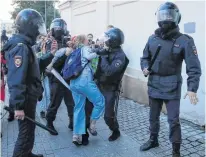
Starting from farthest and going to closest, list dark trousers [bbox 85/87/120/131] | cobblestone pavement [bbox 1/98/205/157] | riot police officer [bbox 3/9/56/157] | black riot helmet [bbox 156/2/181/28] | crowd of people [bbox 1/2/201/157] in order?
dark trousers [bbox 85/87/120/131], cobblestone pavement [bbox 1/98/205/157], black riot helmet [bbox 156/2/181/28], crowd of people [bbox 1/2/201/157], riot police officer [bbox 3/9/56/157]

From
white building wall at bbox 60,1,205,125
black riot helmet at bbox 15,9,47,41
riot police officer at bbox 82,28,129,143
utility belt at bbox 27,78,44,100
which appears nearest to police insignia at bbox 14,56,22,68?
utility belt at bbox 27,78,44,100

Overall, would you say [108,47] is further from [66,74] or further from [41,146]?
[41,146]

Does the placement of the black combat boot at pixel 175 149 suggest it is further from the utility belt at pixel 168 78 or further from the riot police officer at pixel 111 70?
the riot police officer at pixel 111 70

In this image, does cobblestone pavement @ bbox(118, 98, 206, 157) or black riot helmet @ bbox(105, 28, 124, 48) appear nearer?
cobblestone pavement @ bbox(118, 98, 206, 157)

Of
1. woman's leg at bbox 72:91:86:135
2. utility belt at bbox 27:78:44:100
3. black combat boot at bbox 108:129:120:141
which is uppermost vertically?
utility belt at bbox 27:78:44:100

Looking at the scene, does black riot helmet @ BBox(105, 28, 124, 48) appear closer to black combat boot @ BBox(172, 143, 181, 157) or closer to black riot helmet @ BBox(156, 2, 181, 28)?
black riot helmet @ BBox(156, 2, 181, 28)

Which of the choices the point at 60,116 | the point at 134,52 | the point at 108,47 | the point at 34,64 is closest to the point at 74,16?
the point at 134,52

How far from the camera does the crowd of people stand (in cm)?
333

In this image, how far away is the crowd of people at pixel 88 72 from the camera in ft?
10.9

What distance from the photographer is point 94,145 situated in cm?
442

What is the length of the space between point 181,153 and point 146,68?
1277 mm

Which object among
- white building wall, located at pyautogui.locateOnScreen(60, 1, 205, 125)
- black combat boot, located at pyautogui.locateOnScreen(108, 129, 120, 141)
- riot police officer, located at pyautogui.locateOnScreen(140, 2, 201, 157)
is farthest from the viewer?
white building wall, located at pyautogui.locateOnScreen(60, 1, 205, 125)

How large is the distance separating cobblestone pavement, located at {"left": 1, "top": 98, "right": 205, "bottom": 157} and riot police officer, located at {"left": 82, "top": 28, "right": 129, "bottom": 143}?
0.92ft

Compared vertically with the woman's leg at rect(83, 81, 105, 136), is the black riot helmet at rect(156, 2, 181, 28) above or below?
above
